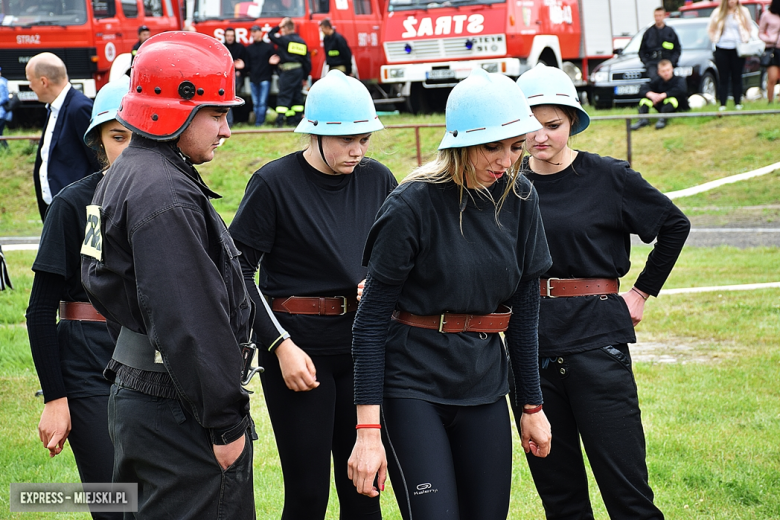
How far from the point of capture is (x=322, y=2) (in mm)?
19359

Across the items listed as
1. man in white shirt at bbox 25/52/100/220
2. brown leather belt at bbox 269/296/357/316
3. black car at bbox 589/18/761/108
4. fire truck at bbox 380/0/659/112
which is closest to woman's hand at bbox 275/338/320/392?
brown leather belt at bbox 269/296/357/316

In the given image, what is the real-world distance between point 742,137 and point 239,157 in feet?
28.6

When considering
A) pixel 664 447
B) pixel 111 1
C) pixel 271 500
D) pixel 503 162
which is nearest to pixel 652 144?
pixel 111 1

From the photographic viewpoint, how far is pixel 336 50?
18.4 metres

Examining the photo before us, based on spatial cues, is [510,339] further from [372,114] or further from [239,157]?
[239,157]

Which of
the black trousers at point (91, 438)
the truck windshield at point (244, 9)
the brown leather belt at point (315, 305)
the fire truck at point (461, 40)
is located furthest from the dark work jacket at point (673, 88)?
the black trousers at point (91, 438)

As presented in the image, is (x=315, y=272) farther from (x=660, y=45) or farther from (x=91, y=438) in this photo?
(x=660, y=45)

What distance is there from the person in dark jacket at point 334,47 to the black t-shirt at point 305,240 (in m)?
14.9

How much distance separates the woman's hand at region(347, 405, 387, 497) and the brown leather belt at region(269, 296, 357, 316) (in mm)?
833

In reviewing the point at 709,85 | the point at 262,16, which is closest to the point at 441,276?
the point at 262,16

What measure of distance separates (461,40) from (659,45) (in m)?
3.68

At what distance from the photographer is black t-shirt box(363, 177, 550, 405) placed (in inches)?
121

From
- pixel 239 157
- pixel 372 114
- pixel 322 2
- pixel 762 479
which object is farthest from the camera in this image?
pixel 322 2

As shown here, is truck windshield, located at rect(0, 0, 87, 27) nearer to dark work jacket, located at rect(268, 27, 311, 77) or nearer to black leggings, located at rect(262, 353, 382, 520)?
dark work jacket, located at rect(268, 27, 311, 77)
